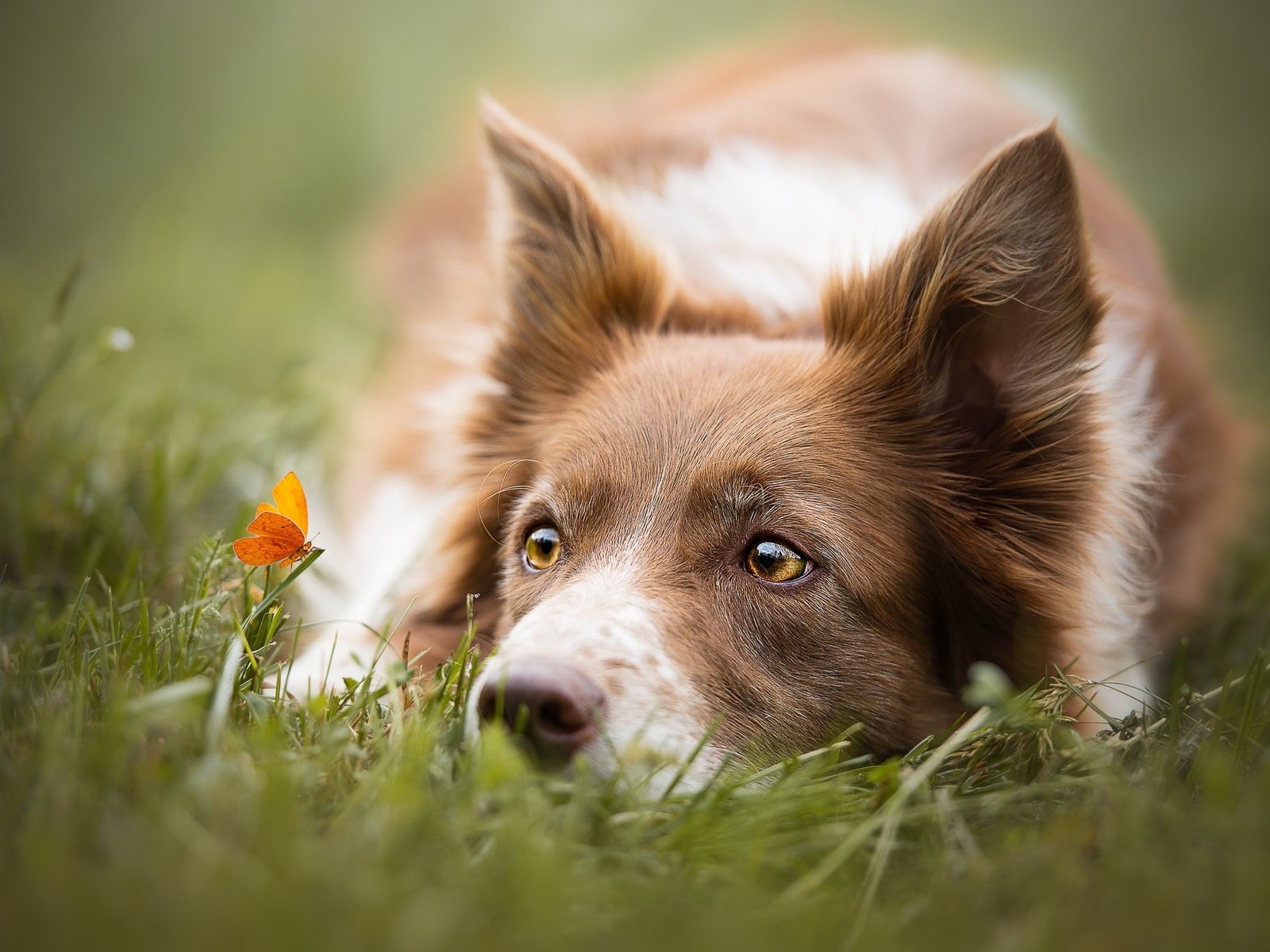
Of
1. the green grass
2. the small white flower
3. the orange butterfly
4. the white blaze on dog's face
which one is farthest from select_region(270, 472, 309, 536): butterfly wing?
the small white flower

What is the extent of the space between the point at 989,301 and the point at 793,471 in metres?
0.64

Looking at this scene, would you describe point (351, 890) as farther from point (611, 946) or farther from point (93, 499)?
point (93, 499)

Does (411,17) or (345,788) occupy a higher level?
(411,17)

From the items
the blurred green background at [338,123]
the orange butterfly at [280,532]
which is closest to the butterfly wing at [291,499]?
the orange butterfly at [280,532]

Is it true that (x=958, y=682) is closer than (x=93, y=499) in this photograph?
Yes

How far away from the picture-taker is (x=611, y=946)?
1753mm

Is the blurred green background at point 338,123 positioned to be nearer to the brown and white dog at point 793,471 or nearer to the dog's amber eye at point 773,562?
the brown and white dog at point 793,471

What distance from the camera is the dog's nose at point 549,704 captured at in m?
2.16

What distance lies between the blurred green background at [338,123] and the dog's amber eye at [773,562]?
3319mm

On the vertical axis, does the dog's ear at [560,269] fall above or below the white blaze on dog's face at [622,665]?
above

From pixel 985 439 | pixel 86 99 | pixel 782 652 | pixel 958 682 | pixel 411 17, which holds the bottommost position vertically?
pixel 958 682

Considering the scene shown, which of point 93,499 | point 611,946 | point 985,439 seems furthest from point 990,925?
point 93,499

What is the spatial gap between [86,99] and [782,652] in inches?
313

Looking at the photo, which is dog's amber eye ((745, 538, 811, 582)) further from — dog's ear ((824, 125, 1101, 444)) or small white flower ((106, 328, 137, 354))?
small white flower ((106, 328, 137, 354))
